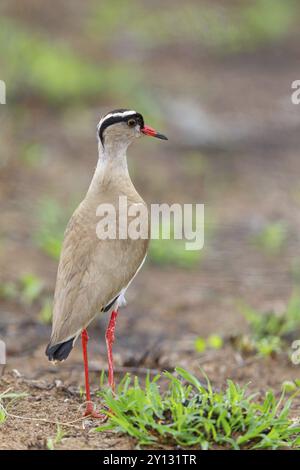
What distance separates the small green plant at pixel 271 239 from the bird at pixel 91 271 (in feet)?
13.9

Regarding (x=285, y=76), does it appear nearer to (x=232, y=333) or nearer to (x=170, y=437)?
(x=232, y=333)

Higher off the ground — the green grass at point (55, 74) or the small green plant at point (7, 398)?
the green grass at point (55, 74)

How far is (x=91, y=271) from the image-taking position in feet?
15.5

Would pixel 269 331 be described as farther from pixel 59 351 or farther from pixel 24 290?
pixel 59 351

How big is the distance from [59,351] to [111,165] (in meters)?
1.17

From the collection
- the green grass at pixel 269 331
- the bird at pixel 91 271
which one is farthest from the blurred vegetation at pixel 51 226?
the bird at pixel 91 271

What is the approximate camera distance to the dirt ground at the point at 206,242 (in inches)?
225

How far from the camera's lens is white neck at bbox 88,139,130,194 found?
5086 millimetres

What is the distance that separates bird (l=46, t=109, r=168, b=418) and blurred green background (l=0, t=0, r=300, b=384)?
4.75ft

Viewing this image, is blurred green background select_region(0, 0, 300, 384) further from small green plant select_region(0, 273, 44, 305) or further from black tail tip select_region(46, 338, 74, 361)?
black tail tip select_region(46, 338, 74, 361)

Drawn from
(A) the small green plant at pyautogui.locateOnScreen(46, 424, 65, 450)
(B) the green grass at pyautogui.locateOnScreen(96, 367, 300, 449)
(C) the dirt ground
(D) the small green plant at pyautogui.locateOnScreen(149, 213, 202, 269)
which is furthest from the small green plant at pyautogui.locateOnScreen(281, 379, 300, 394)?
(D) the small green plant at pyautogui.locateOnScreen(149, 213, 202, 269)

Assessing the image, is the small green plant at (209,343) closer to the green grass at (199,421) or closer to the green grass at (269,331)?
the green grass at (269,331)

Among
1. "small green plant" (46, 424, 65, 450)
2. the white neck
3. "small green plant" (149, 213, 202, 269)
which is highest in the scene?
the white neck

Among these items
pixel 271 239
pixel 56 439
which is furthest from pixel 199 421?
pixel 271 239
